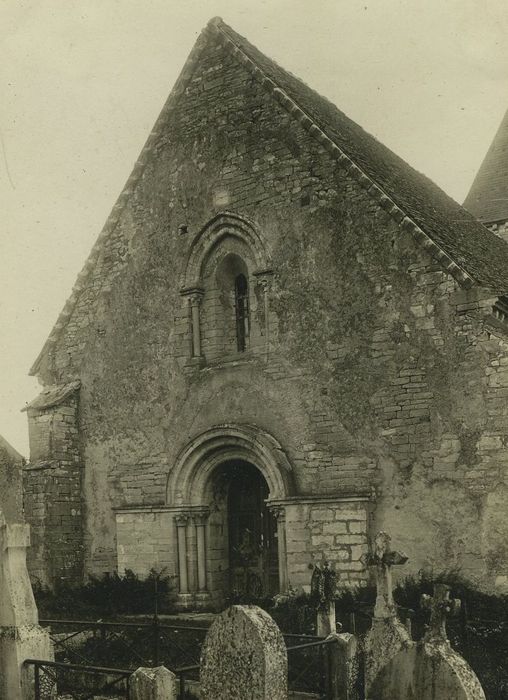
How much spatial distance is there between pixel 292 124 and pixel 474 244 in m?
4.41

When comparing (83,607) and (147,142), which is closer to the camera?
(83,607)

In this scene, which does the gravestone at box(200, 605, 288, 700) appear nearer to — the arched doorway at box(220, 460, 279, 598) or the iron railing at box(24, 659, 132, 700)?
the iron railing at box(24, 659, 132, 700)

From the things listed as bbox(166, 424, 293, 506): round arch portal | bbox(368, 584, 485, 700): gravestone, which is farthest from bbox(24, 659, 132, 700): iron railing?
bbox(166, 424, 293, 506): round arch portal

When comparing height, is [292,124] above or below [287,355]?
above

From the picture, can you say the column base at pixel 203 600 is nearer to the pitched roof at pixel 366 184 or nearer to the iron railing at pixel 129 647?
the iron railing at pixel 129 647

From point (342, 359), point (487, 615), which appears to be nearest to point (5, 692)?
point (487, 615)

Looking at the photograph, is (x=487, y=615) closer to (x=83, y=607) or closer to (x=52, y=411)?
(x=83, y=607)

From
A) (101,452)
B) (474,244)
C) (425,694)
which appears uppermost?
(474,244)

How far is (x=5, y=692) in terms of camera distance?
28.7ft

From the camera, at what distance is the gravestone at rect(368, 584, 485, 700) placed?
21.2ft

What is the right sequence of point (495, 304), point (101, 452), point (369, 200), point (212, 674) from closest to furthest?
point (212, 674) → point (495, 304) → point (369, 200) → point (101, 452)

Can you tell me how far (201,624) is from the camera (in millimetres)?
13969

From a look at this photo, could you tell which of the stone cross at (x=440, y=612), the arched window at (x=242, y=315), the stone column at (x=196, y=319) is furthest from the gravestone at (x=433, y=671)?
the stone column at (x=196, y=319)

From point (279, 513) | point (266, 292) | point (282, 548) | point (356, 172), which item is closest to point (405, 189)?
point (356, 172)
